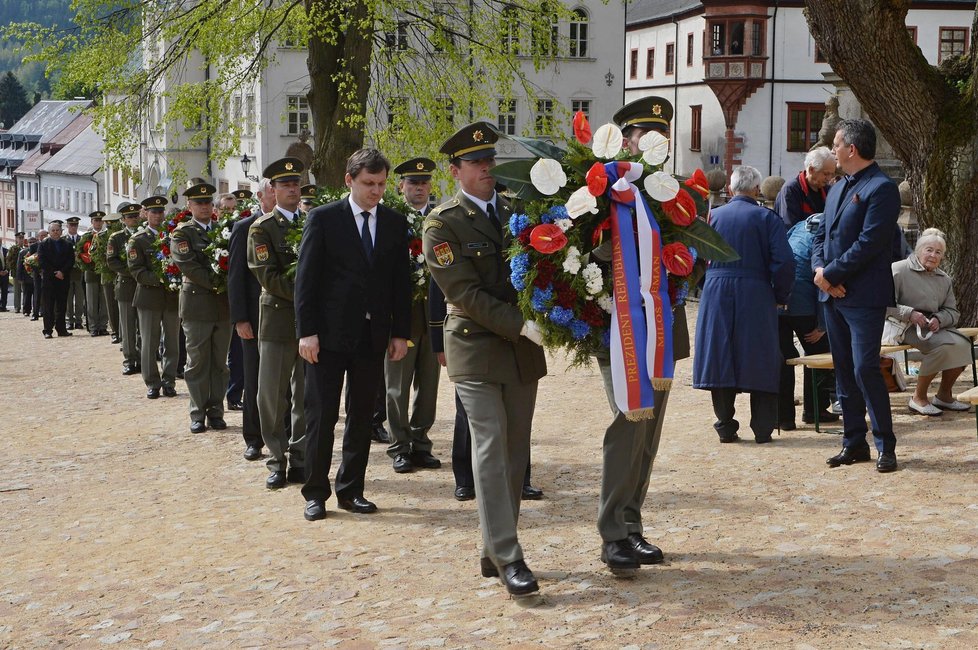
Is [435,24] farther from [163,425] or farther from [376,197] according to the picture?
[376,197]

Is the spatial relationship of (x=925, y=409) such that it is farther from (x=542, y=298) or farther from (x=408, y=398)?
(x=542, y=298)

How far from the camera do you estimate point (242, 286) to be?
388 inches

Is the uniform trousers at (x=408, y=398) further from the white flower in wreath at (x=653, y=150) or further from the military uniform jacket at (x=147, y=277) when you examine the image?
the military uniform jacket at (x=147, y=277)

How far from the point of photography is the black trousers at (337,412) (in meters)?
8.03

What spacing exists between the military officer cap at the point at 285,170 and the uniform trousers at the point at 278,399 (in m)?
1.18

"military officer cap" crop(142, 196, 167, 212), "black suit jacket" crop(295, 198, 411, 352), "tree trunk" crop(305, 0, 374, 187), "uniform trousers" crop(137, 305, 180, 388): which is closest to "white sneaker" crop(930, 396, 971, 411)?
"black suit jacket" crop(295, 198, 411, 352)

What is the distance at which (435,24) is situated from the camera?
2105 cm

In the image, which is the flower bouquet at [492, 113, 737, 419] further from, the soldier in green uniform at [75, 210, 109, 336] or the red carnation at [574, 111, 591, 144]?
the soldier in green uniform at [75, 210, 109, 336]

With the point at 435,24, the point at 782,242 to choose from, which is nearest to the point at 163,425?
the point at 782,242

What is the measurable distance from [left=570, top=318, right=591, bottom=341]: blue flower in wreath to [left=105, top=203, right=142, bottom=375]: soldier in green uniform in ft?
37.1

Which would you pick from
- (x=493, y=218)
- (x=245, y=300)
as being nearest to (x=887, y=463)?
(x=493, y=218)

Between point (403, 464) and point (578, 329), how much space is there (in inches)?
149

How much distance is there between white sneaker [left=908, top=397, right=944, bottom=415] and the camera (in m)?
10.5

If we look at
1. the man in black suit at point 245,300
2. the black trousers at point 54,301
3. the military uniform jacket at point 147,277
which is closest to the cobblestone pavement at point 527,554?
the man in black suit at point 245,300
